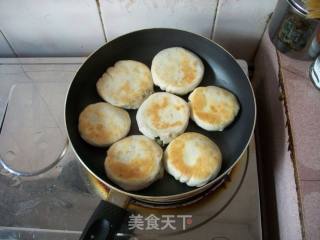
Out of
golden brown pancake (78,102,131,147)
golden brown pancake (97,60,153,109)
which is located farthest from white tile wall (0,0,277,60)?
golden brown pancake (78,102,131,147)

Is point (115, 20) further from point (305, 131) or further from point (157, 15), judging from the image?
point (305, 131)

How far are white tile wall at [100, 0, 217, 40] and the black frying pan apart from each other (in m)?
0.03

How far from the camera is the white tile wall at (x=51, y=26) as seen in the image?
2.53ft

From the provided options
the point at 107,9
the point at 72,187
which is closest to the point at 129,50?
the point at 107,9

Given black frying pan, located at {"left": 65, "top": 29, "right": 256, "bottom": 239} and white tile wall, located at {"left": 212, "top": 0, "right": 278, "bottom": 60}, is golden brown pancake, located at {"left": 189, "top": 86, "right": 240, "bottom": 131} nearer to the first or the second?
black frying pan, located at {"left": 65, "top": 29, "right": 256, "bottom": 239}

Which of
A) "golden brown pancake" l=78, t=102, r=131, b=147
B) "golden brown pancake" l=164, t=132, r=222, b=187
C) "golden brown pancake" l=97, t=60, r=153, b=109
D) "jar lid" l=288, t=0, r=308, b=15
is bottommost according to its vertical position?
"golden brown pancake" l=164, t=132, r=222, b=187

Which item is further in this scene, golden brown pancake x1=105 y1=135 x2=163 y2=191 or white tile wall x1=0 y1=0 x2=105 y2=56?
white tile wall x1=0 y1=0 x2=105 y2=56

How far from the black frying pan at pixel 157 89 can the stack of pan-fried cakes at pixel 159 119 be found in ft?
0.08

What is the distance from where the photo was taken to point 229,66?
0.79 metres

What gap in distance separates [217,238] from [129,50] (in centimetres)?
48

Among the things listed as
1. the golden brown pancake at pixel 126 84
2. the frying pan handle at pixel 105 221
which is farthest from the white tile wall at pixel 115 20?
the frying pan handle at pixel 105 221

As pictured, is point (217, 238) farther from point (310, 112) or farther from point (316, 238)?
point (310, 112)

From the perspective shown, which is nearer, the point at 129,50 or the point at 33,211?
the point at 33,211

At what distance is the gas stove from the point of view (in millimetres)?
671
